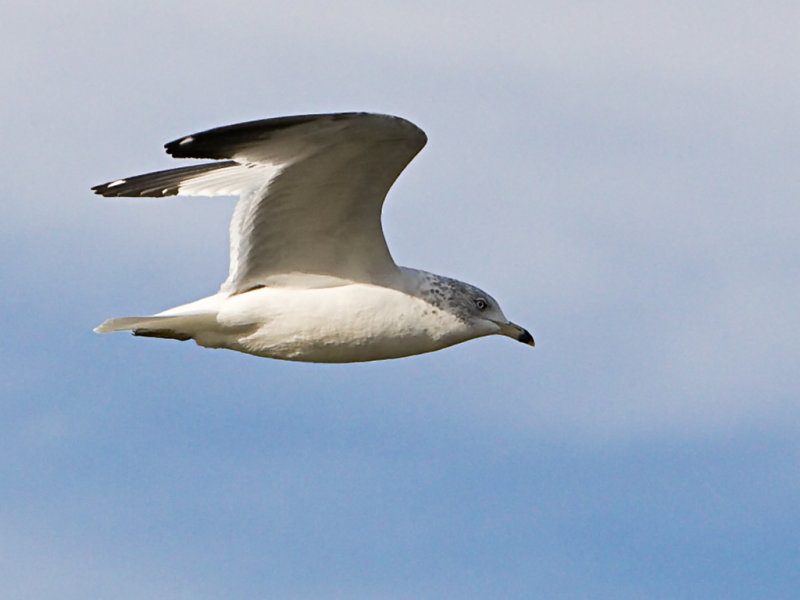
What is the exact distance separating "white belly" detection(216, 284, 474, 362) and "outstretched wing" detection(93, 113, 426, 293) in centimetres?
18

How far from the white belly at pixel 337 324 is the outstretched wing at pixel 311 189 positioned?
0.18 metres

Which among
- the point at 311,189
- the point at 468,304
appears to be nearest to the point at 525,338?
the point at 468,304

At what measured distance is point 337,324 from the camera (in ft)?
34.5

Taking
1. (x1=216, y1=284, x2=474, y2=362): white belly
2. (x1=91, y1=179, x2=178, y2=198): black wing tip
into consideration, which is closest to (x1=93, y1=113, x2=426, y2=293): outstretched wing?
(x1=216, y1=284, x2=474, y2=362): white belly

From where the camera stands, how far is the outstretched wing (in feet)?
31.0

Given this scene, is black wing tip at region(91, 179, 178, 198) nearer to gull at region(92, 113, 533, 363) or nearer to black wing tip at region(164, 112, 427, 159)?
gull at region(92, 113, 533, 363)

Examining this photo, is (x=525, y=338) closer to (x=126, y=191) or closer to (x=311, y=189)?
(x=311, y=189)

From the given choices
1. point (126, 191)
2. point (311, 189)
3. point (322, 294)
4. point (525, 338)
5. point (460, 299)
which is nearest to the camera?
point (311, 189)

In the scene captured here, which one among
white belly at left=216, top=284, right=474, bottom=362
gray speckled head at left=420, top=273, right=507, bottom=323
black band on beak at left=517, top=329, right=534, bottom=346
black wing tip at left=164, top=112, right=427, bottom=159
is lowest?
white belly at left=216, top=284, right=474, bottom=362

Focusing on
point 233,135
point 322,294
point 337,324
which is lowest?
point 337,324

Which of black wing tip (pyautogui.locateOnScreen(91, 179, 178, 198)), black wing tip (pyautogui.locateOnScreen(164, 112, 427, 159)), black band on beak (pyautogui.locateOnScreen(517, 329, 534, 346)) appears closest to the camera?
black wing tip (pyautogui.locateOnScreen(164, 112, 427, 159))

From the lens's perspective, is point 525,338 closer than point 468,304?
No

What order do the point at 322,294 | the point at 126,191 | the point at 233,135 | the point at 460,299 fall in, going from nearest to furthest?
1. the point at 233,135
2. the point at 322,294
3. the point at 460,299
4. the point at 126,191

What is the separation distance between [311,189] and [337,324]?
991mm
